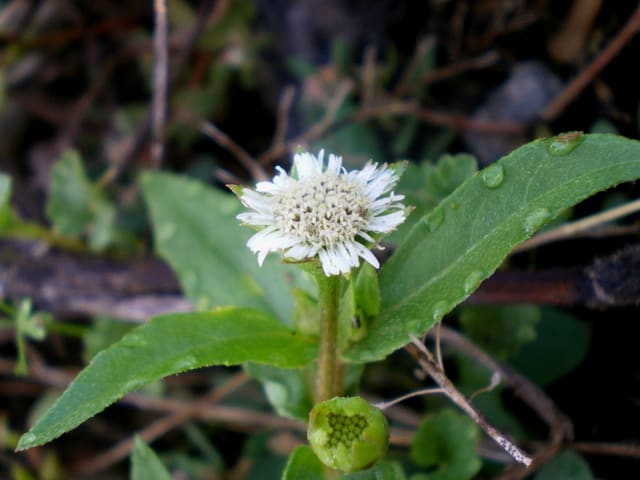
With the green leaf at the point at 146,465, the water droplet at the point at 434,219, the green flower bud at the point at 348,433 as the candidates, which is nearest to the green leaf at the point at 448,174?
the water droplet at the point at 434,219

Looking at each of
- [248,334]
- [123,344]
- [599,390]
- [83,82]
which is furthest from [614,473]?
[83,82]

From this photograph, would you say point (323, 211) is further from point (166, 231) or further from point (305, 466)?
point (166, 231)

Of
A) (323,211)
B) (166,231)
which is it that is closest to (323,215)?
(323,211)

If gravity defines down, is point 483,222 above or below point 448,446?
above

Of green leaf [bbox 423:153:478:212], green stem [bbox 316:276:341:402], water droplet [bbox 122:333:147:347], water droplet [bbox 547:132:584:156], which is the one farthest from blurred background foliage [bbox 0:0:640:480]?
water droplet [bbox 547:132:584:156]

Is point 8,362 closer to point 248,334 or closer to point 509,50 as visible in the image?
point 248,334

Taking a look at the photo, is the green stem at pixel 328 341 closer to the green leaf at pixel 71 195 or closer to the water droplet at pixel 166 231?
the water droplet at pixel 166 231
